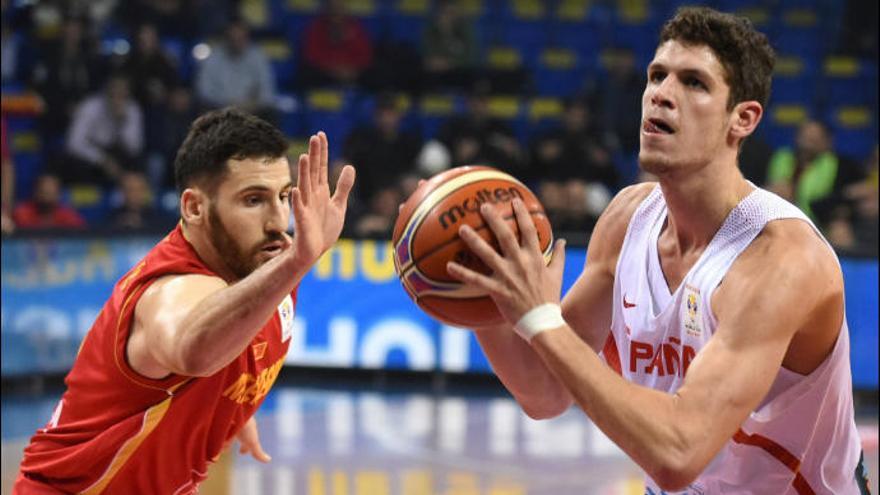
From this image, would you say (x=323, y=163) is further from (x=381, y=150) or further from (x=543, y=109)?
(x=543, y=109)

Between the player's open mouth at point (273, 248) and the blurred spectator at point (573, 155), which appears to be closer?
the player's open mouth at point (273, 248)

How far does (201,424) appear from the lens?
380 centimetres

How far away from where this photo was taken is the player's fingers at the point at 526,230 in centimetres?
298

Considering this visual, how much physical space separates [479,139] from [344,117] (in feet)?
6.88

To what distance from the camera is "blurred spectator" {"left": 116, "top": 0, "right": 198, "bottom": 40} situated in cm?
1360

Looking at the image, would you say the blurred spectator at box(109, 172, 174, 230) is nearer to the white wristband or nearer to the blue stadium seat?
the blue stadium seat

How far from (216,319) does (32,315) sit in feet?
21.1

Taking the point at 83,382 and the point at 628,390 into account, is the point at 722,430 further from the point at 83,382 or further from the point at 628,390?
the point at 83,382

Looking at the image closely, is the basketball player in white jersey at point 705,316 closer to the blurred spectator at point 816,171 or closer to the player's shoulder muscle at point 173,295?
the player's shoulder muscle at point 173,295

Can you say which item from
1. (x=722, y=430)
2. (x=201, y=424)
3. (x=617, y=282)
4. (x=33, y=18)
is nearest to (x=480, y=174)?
(x=617, y=282)

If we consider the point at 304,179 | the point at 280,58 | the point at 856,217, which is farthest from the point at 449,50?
the point at 304,179

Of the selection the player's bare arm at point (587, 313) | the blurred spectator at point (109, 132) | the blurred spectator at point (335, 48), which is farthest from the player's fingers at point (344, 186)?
the blurred spectator at point (335, 48)

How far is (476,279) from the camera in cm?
295

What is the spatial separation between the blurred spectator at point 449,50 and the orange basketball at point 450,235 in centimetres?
1015
